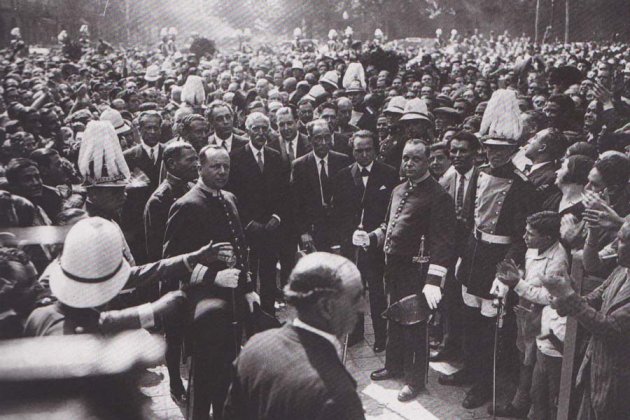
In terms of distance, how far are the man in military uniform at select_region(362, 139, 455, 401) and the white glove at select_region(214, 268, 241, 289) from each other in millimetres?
1540

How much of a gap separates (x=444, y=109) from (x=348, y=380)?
6.14 meters

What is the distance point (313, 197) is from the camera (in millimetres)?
6520

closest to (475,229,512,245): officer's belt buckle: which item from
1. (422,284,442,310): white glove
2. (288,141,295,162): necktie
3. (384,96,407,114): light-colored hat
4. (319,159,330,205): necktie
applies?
(422,284,442,310): white glove

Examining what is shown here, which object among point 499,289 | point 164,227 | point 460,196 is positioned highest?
point 460,196

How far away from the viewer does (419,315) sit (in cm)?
481

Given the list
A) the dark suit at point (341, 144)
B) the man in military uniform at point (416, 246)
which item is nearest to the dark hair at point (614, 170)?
the man in military uniform at point (416, 246)

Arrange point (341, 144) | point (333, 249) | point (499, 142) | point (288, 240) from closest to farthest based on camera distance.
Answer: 1. point (499, 142)
2. point (333, 249)
3. point (288, 240)
4. point (341, 144)

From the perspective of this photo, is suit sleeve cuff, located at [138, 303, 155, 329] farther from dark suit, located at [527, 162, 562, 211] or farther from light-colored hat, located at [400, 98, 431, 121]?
light-colored hat, located at [400, 98, 431, 121]

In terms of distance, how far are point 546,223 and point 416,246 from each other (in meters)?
1.13

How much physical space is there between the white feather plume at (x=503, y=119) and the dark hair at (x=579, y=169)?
53 centimetres

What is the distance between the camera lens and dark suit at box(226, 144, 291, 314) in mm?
6436

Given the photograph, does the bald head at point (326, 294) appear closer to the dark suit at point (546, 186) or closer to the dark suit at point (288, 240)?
the dark suit at point (546, 186)

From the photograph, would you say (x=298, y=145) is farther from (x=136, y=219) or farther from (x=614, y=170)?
(x=614, y=170)

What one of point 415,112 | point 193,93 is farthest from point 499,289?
point 193,93
